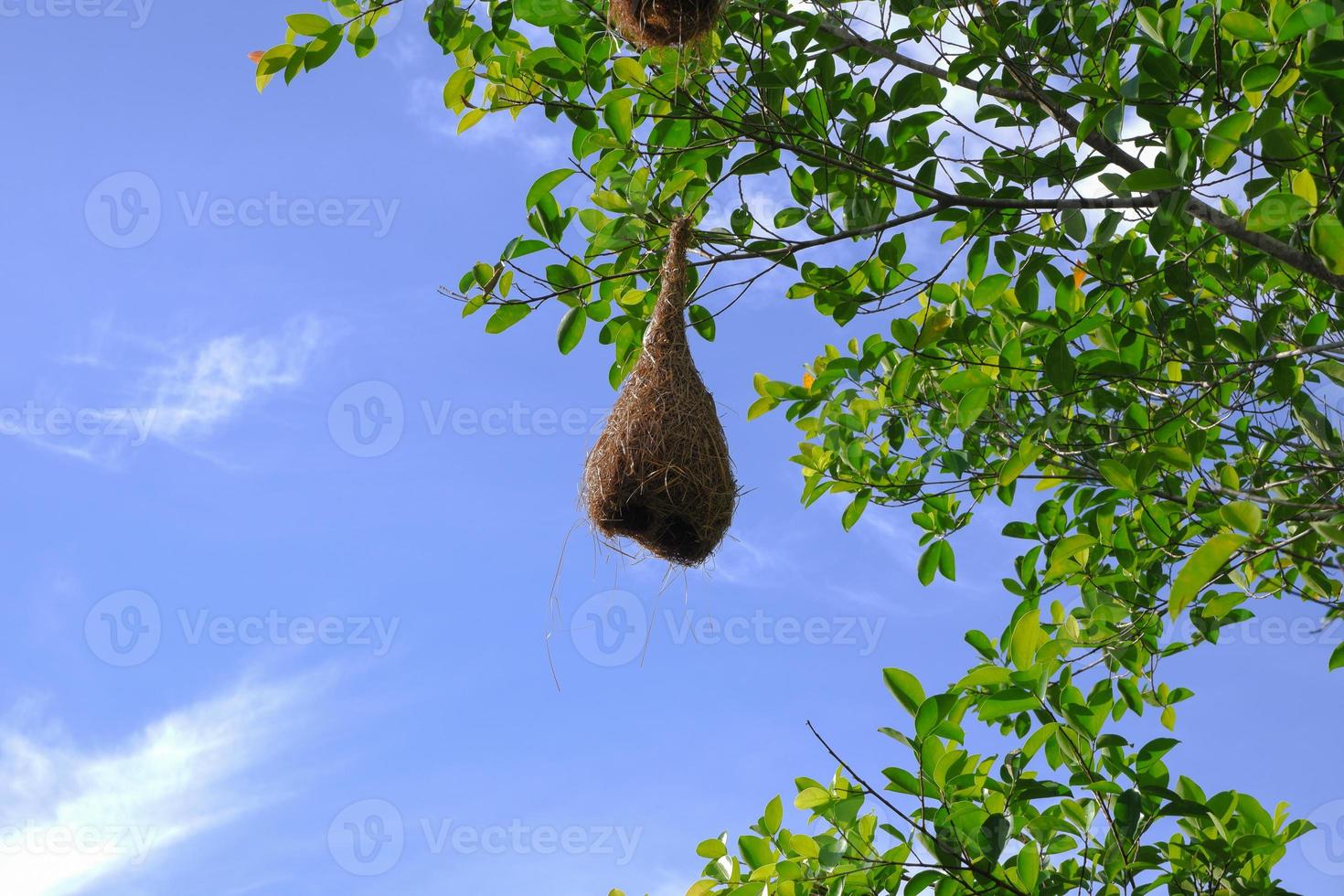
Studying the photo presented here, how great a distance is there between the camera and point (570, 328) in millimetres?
3600

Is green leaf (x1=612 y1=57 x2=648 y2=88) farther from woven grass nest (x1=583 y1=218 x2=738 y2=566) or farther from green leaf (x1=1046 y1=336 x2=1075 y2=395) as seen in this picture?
green leaf (x1=1046 y1=336 x2=1075 y2=395)

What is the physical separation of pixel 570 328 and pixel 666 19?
1045mm

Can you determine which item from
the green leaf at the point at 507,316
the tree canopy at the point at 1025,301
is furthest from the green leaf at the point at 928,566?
the green leaf at the point at 507,316

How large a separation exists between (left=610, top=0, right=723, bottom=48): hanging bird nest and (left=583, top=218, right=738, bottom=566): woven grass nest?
52 centimetres

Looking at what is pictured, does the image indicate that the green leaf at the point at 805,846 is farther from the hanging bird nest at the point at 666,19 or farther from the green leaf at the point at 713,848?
the hanging bird nest at the point at 666,19

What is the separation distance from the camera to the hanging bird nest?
2.95 m

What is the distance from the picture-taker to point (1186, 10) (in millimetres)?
2713

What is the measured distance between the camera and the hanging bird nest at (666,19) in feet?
9.66

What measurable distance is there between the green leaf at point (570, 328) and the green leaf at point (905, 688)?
157cm

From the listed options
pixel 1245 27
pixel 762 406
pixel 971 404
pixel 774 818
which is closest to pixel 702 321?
pixel 762 406

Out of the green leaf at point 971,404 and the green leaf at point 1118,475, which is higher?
the green leaf at point 971,404

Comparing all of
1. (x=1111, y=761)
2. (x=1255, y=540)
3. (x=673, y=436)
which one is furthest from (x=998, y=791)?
(x=673, y=436)

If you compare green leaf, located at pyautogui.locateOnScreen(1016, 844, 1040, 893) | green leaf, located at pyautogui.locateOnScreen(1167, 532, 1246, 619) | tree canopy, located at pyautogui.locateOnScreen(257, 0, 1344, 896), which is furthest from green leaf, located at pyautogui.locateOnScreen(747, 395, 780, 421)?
green leaf, located at pyautogui.locateOnScreen(1167, 532, 1246, 619)

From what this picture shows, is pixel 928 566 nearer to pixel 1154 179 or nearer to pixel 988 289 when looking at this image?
pixel 988 289
